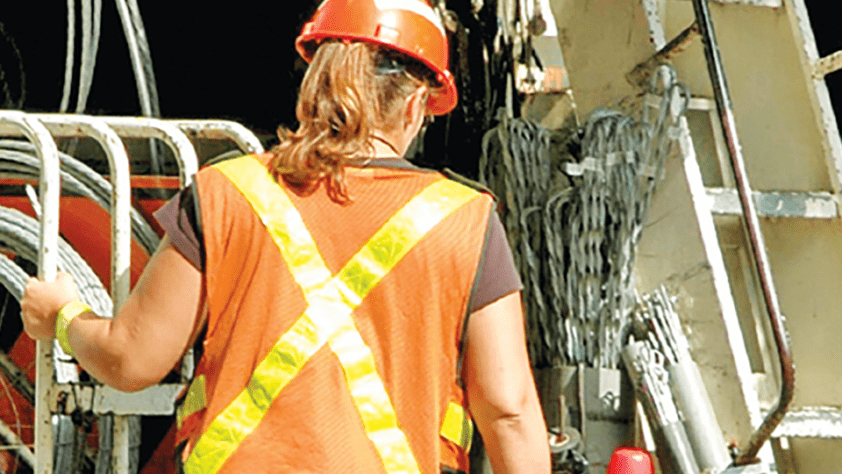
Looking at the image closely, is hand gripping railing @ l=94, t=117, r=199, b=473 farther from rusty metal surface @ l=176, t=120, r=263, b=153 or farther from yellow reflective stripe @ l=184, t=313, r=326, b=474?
yellow reflective stripe @ l=184, t=313, r=326, b=474

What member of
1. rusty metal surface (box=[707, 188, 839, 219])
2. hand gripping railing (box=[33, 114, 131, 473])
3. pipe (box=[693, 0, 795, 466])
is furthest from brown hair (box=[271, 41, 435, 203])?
rusty metal surface (box=[707, 188, 839, 219])

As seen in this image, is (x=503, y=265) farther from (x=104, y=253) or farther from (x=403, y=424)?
(x=104, y=253)

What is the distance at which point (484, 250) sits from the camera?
2.10 meters

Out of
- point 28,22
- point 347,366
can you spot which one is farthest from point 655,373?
point 28,22

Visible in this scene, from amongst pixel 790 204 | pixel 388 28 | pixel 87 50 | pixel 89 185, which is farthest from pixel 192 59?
pixel 388 28

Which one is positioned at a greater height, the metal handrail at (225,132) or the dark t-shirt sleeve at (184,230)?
the metal handrail at (225,132)

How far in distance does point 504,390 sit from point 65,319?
32.3 inches

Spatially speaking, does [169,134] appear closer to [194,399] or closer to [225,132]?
[225,132]

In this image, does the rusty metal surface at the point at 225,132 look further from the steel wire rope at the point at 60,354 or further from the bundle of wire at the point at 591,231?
the bundle of wire at the point at 591,231

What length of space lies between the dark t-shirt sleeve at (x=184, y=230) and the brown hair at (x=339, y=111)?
6.4 inches

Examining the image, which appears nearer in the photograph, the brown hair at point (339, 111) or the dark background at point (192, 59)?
the brown hair at point (339, 111)

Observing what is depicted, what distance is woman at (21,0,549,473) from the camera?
1999 mm

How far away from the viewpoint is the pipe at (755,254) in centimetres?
280

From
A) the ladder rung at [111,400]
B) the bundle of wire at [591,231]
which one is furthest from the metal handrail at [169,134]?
the bundle of wire at [591,231]
